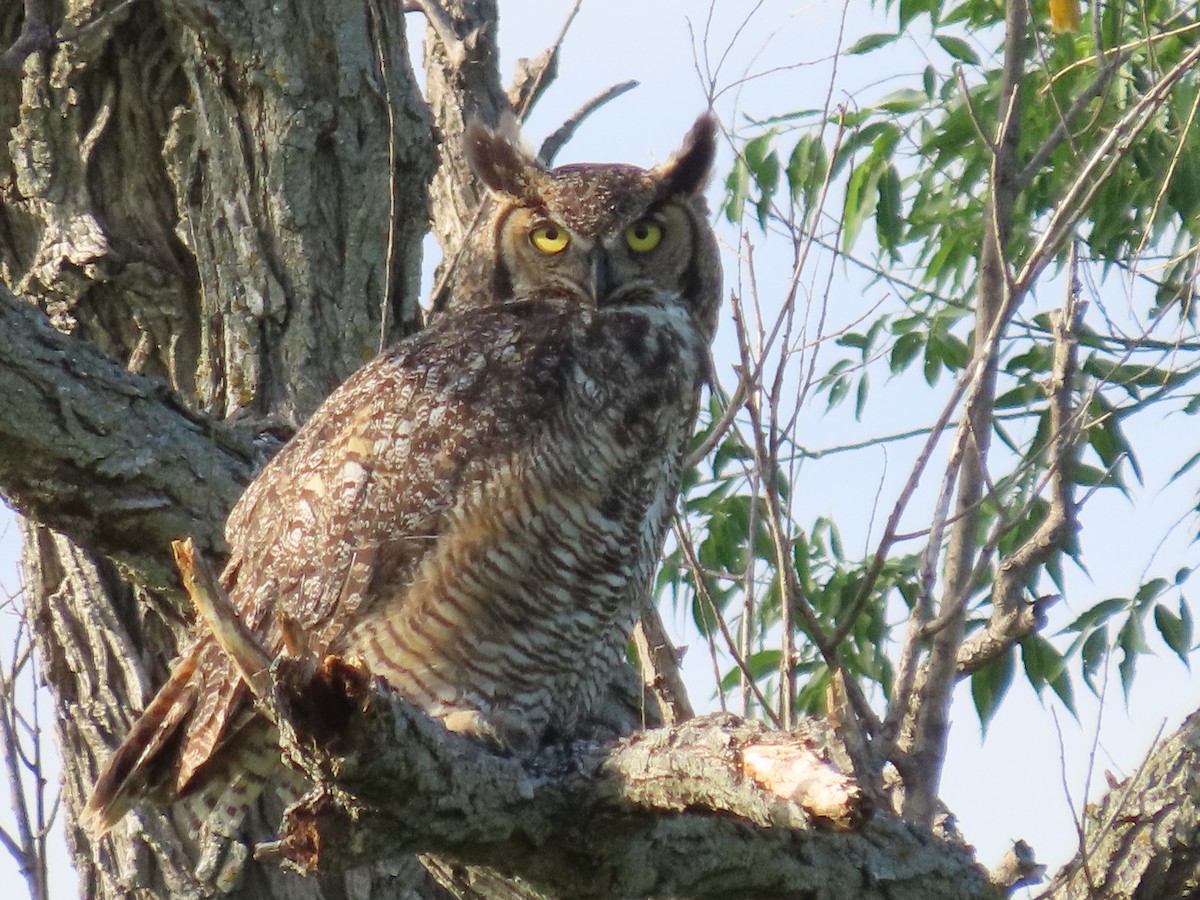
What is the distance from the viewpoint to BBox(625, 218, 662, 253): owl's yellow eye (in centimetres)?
337

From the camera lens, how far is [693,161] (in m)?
3.53

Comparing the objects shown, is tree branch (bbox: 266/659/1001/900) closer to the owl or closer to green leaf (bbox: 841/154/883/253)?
the owl

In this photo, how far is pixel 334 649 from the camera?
2754 mm

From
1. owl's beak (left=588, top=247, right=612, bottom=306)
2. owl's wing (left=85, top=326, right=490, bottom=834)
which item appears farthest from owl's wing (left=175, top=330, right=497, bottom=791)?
owl's beak (left=588, top=247, right=612, bottom=306)

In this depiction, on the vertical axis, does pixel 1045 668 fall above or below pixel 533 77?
below

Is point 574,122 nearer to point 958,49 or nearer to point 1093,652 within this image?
point 958,49

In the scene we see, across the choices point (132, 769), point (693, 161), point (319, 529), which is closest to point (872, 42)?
point (693, 161)

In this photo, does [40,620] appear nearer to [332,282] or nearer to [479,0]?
[332,282]

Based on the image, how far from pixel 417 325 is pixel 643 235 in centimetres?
60

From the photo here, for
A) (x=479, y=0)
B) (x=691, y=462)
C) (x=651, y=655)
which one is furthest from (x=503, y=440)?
(x=479, y=0)

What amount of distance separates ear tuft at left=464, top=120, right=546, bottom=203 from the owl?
421 millimetres

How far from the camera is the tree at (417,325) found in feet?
7.55

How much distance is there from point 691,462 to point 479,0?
5.84 feet

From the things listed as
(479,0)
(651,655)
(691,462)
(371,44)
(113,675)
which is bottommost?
(113,675)
